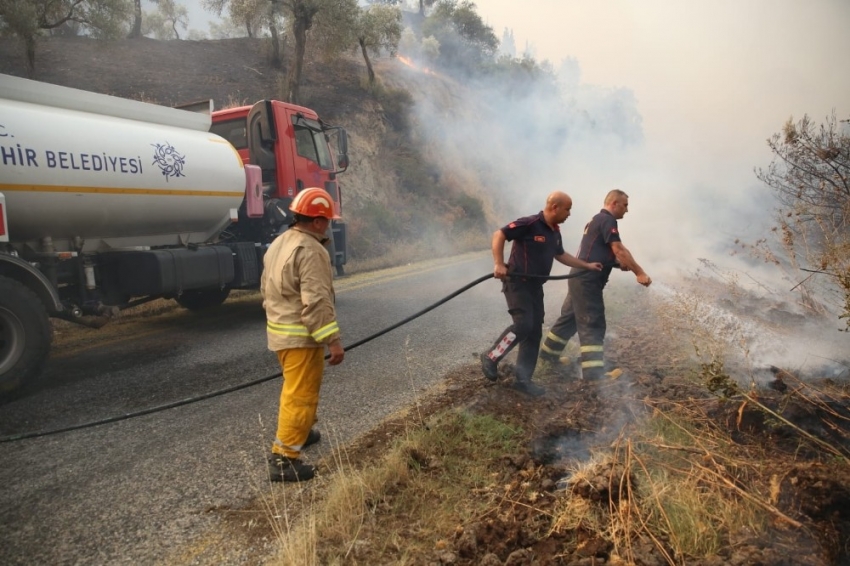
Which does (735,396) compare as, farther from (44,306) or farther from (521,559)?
(44,306)

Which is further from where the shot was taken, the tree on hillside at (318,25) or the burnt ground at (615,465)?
the tree on hillside at (318,25)

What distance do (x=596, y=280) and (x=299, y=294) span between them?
2.91 meters

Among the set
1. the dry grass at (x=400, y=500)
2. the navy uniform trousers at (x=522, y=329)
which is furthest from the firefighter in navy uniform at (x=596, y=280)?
the dry grass at (x=400, y=500)

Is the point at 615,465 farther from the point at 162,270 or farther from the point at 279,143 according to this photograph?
the point at 279,143

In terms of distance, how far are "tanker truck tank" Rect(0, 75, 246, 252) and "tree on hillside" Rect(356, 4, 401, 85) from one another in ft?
49.0

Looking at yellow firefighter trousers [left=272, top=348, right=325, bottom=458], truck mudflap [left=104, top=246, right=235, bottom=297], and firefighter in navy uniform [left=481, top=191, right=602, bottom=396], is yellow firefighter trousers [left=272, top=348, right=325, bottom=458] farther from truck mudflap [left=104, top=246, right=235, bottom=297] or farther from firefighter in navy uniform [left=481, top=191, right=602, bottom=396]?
truck mudflap [left=104, top=246, right=235, bottom=297]

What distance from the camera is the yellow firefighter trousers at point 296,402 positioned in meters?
3.30

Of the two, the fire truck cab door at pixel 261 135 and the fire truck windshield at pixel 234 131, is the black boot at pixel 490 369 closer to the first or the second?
the fire truck cab door at pixel 261 135

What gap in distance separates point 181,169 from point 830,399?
649cm

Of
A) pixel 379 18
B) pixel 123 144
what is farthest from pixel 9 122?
pixel 379 18

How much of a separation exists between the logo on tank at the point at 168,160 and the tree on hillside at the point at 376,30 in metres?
15.4

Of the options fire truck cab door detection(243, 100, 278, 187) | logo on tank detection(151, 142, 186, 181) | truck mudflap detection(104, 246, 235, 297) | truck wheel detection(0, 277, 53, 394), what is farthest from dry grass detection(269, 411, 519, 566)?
fire truck cab door detection(243, 100, 278, 187)

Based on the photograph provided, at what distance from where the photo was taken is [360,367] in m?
5.54

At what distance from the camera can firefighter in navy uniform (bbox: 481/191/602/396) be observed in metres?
4.68
